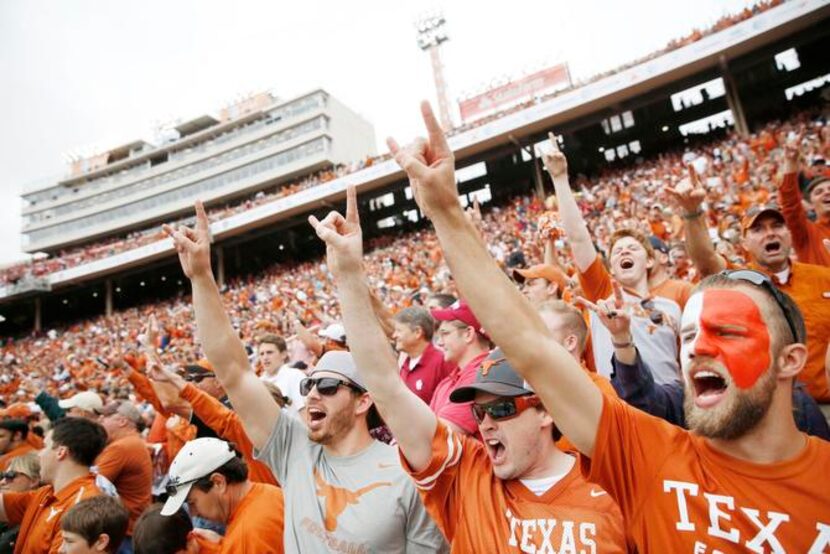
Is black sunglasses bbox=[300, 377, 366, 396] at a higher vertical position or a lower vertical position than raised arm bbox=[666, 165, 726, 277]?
lower

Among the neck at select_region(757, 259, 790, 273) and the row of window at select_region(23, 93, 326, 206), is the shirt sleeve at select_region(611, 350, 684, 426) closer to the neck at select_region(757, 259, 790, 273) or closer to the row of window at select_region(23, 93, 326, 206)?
the neck at select_region(757, 259, 790, 273)

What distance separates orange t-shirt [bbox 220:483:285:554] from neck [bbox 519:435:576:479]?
1.32 meters

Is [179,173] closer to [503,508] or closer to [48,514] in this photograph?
[48,514]

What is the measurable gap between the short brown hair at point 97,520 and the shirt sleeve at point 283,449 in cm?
116

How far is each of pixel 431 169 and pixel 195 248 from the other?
1552 millimetres

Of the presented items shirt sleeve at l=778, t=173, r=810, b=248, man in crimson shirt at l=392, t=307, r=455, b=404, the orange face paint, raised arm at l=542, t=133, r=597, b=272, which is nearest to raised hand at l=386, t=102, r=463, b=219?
the orange face paint

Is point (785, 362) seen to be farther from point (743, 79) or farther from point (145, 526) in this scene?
point (743, 79)

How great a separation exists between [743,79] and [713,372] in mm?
22681

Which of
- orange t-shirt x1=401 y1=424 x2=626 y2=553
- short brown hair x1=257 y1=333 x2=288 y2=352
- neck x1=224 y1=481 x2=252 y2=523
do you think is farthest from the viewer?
short brown hair x1=257 y1=333 x2=288 y2=352

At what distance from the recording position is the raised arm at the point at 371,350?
68.6 inches

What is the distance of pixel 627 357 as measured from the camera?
1.82m

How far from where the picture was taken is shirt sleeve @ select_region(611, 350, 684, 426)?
1.86 metres

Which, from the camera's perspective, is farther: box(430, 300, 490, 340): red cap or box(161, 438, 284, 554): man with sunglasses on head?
box(430, 300, 490, 340): red cap

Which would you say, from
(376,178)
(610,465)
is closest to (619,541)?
(610,465)
